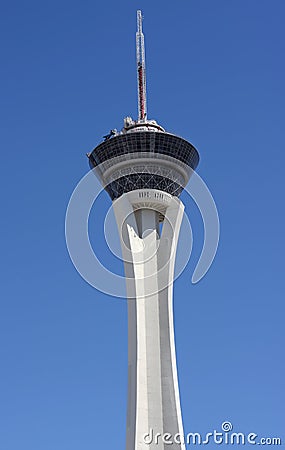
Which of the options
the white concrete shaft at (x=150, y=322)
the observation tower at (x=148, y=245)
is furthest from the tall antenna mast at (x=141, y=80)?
the white concrete shaft at (x=150, y=322)

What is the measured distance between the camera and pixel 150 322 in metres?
86.8

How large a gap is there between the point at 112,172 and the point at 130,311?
53.6 ft

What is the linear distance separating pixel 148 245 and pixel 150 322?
858 cm

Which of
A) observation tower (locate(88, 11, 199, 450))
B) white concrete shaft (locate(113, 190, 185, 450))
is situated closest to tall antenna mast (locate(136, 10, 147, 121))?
observation tower (locate(88, 11, 199, 450))

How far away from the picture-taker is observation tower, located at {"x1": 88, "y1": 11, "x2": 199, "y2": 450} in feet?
274

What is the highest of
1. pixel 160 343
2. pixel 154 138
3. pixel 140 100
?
pixel 140 100

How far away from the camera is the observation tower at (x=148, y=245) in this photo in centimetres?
8338

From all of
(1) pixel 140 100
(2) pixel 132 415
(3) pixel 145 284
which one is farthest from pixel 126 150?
(2) pixel 132 415

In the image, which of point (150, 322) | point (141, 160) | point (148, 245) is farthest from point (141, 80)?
point (150, 322)

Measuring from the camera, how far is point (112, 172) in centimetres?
9288

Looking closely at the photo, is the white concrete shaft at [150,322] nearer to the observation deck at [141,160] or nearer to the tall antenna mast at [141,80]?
the observation deck at [141,160]

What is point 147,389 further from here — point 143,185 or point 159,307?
point 143,185

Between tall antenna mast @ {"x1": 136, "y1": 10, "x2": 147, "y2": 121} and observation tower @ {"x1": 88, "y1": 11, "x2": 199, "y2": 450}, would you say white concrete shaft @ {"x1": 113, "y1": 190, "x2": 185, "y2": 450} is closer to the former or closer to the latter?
observation tower @ {"x1": 88, "y1": 11, "x2": 199, "y2": 450}

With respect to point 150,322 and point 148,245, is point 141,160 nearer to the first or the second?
point 148,245
